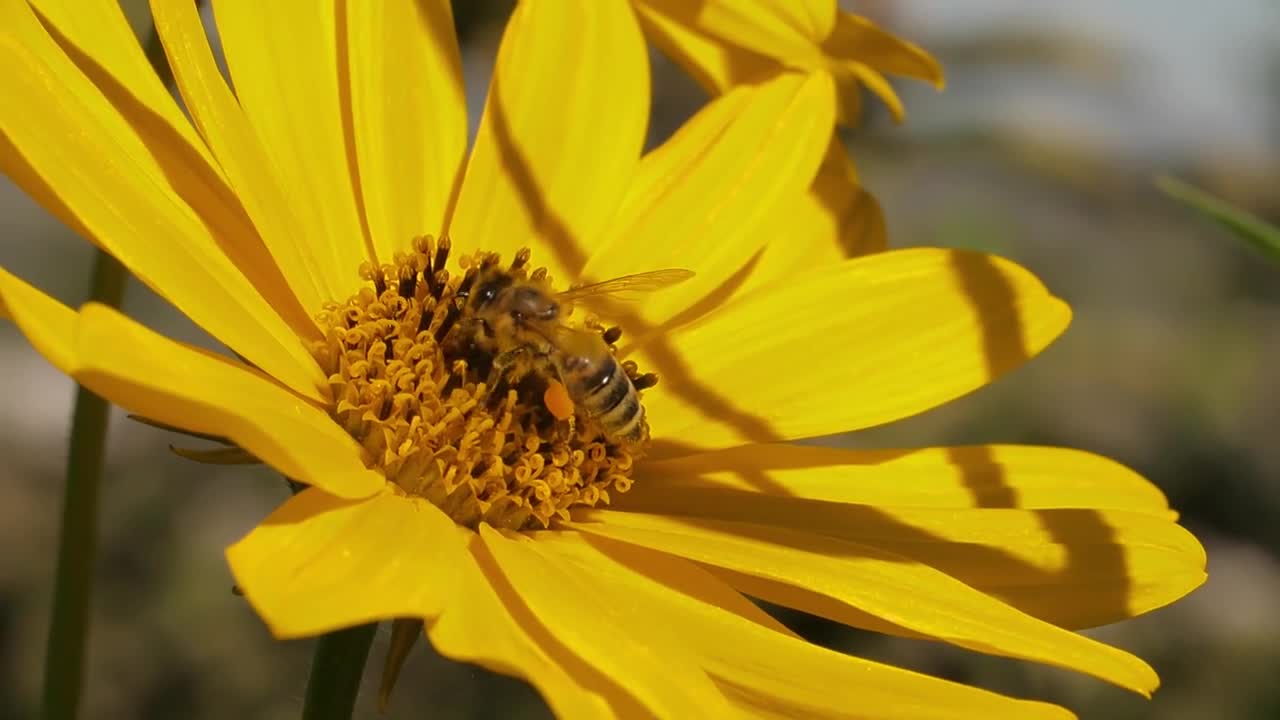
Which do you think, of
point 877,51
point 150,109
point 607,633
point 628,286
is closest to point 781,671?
point 607,633

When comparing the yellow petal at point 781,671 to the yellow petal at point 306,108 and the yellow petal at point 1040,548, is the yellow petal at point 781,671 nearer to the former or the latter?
the yellow petal at point 1040,548

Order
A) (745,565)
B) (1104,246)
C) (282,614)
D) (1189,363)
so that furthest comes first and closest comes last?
(1104,246) → (1189,363) → (745,565) → (282,614)

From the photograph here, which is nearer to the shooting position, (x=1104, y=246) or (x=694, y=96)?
(x=694, y=96)

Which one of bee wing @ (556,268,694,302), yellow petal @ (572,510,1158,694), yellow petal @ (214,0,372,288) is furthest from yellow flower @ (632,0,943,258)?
yellow petal @ (572,510,1158,694)

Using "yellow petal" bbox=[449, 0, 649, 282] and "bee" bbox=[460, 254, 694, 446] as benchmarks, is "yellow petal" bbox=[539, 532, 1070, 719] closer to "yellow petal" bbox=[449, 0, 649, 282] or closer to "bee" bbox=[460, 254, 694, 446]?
"bee" bbox=[460, 254, 694, 446]

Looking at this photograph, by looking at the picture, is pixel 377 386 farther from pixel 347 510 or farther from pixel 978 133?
pixel 978 133

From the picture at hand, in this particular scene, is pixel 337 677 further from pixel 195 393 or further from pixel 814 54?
pixel 814 54

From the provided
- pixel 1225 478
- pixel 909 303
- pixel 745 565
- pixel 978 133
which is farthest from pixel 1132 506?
pixel 978 133
